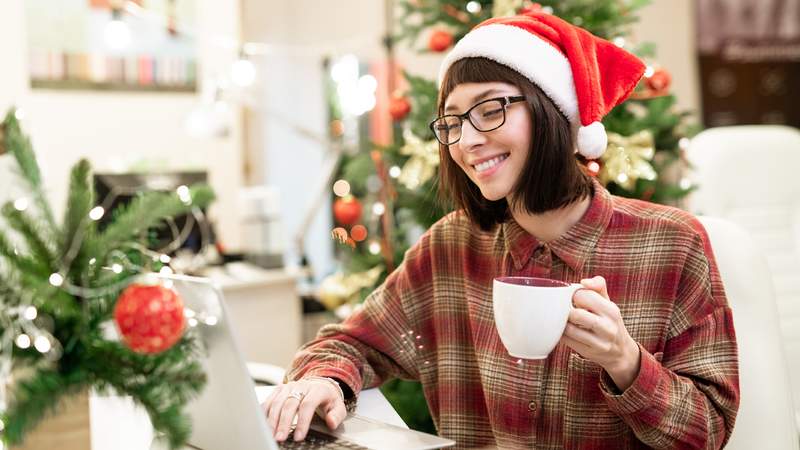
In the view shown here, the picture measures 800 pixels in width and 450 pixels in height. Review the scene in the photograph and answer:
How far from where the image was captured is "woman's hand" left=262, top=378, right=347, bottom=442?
3.89 ft

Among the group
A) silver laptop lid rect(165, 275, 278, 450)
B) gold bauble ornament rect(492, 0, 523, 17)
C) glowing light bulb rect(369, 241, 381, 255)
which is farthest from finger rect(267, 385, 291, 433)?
glowing light bulb rect(369, 241, 381, 255)

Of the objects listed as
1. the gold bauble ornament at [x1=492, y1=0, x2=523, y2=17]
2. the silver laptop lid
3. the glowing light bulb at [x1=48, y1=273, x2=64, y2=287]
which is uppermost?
the gold bauble ornament at [x1=492, y1=0, x2=523, y2=17]

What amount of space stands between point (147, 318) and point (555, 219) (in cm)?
83

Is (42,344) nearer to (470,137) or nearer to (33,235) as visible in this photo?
(33,235)

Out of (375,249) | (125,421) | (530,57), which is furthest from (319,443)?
(375,249)

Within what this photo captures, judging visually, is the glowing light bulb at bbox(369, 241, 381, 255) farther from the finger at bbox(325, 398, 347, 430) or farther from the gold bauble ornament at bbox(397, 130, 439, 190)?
the finger at bbox(325, 398, 347, 430)

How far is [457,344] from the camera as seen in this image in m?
1.55

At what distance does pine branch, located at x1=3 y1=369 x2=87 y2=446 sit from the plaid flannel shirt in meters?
0.65

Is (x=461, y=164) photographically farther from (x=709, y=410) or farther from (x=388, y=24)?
(x=388, y=24)

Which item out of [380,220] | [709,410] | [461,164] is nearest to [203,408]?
[461,164]

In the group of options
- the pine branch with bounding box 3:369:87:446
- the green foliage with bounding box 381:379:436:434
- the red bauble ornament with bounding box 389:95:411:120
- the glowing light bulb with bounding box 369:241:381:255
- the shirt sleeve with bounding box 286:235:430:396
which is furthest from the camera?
the glowing light bulb with bounding box 369:241:381:255

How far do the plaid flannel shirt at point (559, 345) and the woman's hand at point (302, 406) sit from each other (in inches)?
3.8

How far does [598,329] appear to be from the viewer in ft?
3.56

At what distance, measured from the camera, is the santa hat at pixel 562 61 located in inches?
52.8
